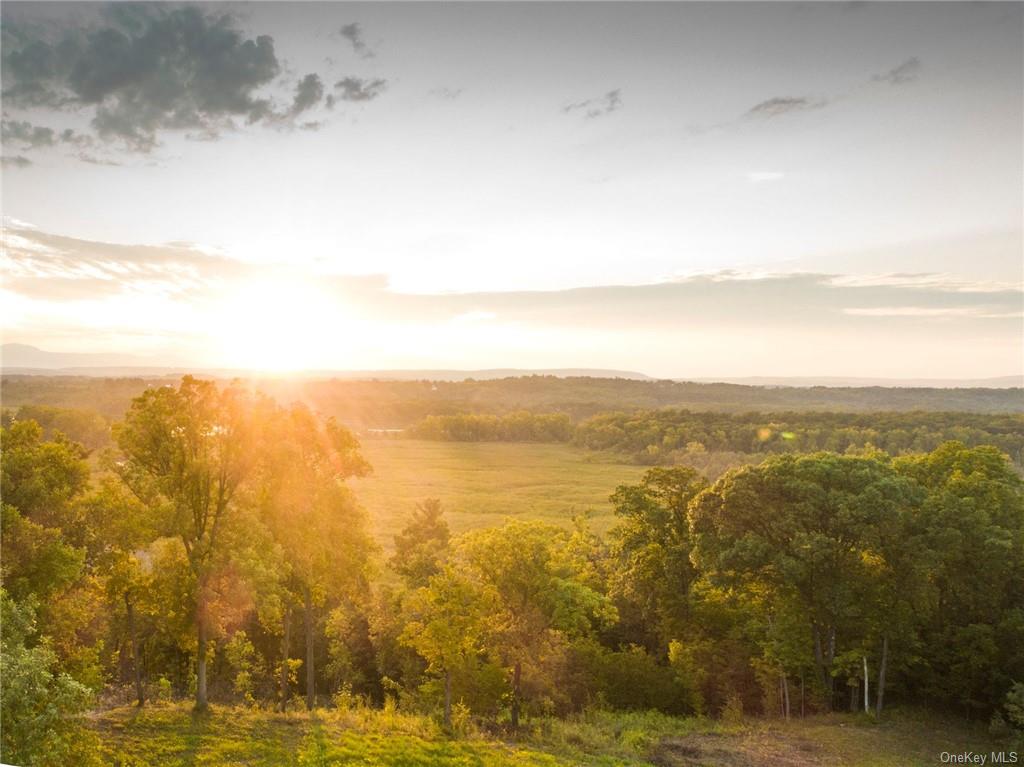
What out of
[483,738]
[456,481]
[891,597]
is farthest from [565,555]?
[456,481]

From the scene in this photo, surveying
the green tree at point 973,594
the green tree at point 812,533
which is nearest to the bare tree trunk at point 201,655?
the green tree at point 812,533

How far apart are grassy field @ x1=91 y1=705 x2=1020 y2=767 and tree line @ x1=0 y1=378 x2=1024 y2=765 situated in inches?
40.5

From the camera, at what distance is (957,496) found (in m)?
20.2

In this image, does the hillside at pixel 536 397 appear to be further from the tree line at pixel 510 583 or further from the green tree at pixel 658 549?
the green tree at pixel 658 549

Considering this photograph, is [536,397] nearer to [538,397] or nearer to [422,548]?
[538,397]

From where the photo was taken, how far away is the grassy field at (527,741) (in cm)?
1254

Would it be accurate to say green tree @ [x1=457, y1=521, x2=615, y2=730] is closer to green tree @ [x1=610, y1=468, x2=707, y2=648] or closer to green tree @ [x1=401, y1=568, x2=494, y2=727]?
green tree @ [x1=401, y1=568, x2=494, y2=727]

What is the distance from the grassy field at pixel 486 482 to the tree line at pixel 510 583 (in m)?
22.7

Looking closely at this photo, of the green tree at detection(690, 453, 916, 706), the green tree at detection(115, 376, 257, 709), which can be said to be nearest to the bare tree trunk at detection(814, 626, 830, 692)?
the green tree at detection(690, 453, 916, 706)

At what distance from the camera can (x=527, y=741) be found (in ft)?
52.4

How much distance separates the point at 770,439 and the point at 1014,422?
25.8m

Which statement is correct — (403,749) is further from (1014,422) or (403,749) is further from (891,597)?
(1014,422)

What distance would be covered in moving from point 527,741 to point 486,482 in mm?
56615

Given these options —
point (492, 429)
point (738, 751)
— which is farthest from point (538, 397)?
point (738, 751)
